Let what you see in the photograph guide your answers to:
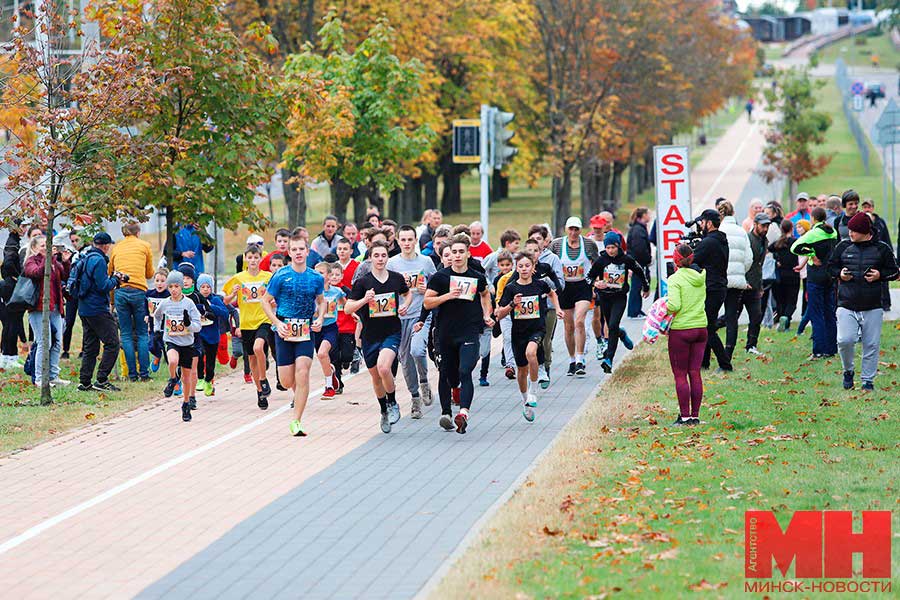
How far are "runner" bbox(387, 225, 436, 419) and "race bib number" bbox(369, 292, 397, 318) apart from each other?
816 millimetres

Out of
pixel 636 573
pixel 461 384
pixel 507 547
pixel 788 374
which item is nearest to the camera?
pixel 636 573

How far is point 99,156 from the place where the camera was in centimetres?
1712

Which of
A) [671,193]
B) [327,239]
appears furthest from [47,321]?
[671,193]

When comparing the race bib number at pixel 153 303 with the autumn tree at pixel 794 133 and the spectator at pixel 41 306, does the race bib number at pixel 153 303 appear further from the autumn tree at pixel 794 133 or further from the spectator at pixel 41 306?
the autumn tree at pixel 794 133

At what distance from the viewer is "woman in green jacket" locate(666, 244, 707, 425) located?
1352 cm

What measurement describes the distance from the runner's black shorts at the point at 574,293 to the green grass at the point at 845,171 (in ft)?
116

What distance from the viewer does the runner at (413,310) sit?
15008 mm

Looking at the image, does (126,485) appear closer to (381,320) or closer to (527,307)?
(381,320)

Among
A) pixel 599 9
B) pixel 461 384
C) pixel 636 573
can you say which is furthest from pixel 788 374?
pixel 599 9

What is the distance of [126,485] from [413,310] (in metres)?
4.32

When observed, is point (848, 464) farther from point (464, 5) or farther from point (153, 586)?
point (464, 5)

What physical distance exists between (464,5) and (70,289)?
33592 millimetres

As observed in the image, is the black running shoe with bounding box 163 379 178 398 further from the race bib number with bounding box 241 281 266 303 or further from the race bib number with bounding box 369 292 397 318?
the race bib number with bounding box 369 292 397 318

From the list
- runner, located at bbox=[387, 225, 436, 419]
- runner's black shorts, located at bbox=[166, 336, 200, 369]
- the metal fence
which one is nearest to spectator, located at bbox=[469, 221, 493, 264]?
runner, located at bbox=[387, 225, 436, 419]
